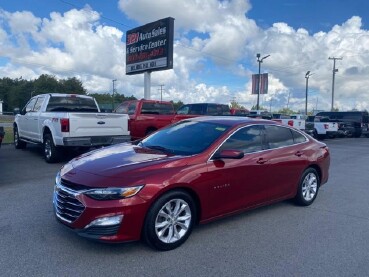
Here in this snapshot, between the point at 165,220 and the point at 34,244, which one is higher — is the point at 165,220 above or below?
above

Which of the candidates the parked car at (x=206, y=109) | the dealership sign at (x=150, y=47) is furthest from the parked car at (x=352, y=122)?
the dealership sign at (x=150, y=47)

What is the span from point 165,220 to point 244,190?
4.49 ft

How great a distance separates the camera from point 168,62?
21250 millimetres

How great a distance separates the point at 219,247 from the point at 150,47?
1963cm

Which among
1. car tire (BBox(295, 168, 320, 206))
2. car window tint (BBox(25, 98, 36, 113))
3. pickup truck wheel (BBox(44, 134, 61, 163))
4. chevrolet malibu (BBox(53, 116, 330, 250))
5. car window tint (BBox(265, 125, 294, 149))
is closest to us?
chevrolet malibu (BBox(53, 116, 330, 250))

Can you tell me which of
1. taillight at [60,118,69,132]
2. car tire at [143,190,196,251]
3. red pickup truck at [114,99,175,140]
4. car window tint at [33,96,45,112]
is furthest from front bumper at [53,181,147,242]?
red pickup truck at [114,99,175,140]

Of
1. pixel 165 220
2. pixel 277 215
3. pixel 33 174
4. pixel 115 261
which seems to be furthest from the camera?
pixel 33 174

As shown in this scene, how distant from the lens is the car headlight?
12.3 feet

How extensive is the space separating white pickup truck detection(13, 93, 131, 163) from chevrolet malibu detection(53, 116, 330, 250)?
408 cm

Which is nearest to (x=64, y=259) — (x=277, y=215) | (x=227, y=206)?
(x=227, y=206)

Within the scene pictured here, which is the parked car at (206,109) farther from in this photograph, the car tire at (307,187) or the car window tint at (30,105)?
the car tire at (307,187)

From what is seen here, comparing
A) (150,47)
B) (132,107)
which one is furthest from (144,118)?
(150,47)

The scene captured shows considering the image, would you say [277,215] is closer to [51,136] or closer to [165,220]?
[165,220]

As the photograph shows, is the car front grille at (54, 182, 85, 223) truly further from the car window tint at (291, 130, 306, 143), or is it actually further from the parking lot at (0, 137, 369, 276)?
the car window tint at (291, 130, 306, 143)
